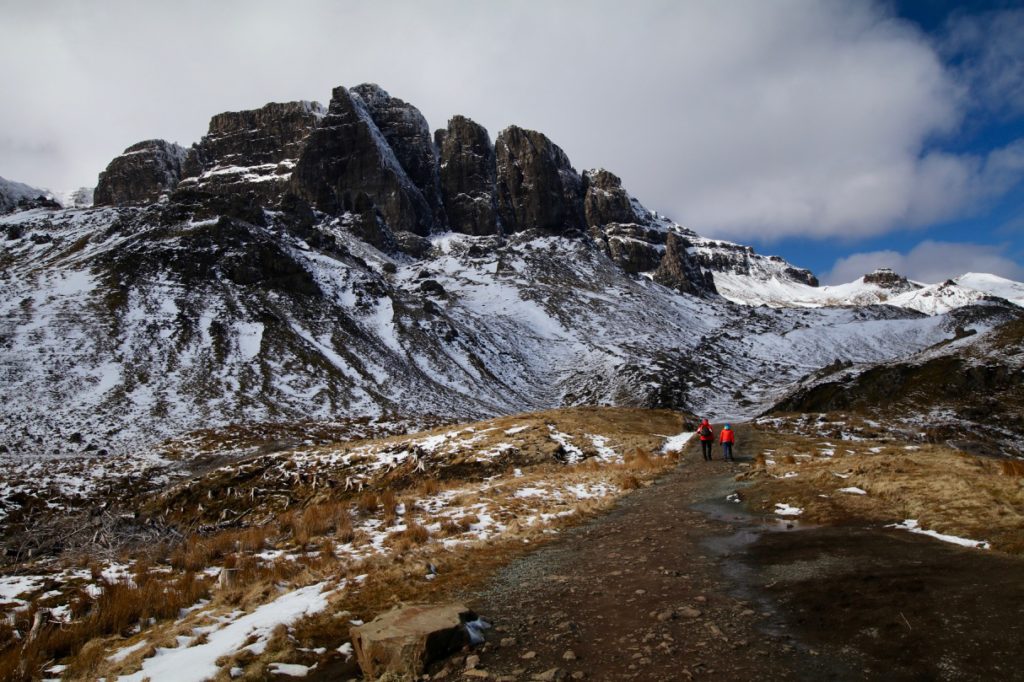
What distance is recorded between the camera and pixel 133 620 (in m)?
8.86

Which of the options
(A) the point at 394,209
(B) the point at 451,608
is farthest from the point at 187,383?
(A) the point at 394,209

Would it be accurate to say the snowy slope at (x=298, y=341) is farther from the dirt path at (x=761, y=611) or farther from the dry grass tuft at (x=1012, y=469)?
the dry grass tuft at (x=1012, y=469)

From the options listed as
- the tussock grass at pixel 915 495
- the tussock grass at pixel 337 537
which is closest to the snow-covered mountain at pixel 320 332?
the tussock grass at pixel 337 537

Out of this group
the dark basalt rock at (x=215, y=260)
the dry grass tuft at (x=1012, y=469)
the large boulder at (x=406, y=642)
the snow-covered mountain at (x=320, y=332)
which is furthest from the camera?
the dark basalt rock at (x=215, y=260)

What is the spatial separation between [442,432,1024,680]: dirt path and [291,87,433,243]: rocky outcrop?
188 meters

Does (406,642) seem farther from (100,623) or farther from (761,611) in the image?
(100,623)

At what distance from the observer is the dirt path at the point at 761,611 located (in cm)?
550

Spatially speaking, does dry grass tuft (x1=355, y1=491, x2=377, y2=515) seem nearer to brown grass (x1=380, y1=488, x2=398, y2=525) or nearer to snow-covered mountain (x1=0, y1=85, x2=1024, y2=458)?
brown grass (x1=380, y1=488, x2=398, y2=525)

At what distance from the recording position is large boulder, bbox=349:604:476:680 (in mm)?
6207

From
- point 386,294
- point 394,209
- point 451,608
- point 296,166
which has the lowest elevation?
point 451,608

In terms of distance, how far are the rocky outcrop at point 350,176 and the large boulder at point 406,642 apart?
18930 cm

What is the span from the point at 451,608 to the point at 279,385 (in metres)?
57.8

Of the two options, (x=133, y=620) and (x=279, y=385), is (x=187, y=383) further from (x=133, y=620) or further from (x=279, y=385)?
(x=133, y=620)

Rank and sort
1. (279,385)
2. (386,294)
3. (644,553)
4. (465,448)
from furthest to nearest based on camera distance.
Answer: (386,294) < (279,385) < (465,448) < (644,553)
